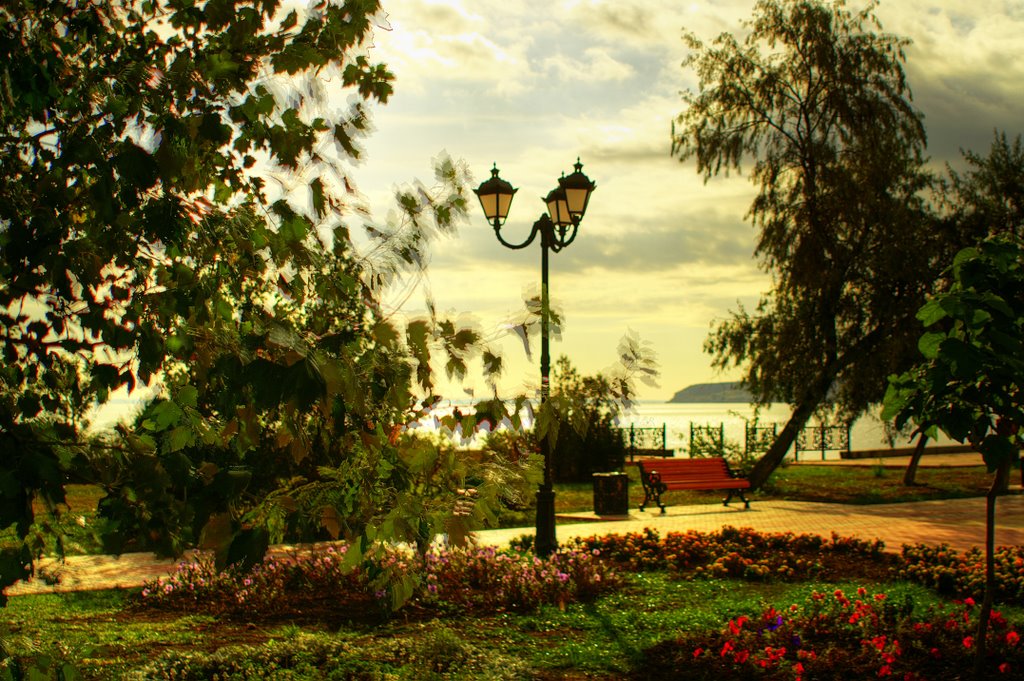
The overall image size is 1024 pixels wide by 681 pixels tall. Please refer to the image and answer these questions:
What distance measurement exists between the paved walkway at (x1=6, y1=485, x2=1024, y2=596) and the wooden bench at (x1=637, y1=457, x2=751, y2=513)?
1.25 feet

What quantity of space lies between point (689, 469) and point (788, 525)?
2683 mm

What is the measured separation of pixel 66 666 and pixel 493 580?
5.43 meters

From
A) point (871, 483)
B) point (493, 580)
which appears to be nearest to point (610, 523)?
point (493, 580)

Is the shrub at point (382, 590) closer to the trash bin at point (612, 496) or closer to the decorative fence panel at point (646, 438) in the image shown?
the trash bin at point (612, 496)

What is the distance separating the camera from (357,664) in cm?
559

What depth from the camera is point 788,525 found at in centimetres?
1323

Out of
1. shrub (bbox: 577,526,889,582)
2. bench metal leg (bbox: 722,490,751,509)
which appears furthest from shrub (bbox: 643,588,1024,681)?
bench metal leg (bbox: 722,490,751,509)

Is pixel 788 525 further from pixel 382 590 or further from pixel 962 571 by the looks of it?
pixel 382 590

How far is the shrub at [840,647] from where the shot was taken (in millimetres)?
5562

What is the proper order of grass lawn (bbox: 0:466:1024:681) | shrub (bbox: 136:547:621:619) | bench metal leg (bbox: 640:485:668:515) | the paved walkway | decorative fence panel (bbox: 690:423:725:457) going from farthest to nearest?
decorative fence panel (bbox: 690:423:725:457), bench metal leg (bbox: 640:485:668:515), the paved walkway, shrub (bbox: 136:547:621:619), grass lawn (bbox: 0:466:1024:681)

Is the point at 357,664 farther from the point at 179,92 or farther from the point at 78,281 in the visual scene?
the point at 179,92

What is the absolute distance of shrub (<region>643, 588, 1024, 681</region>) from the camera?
5562 millimetres

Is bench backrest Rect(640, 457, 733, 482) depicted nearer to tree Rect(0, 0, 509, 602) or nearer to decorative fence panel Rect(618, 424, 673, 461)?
decorative fence panel Rect(618, 424, 673, 461)

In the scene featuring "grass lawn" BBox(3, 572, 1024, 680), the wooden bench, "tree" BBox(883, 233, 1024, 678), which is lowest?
"grass lawn" BBox(3, 572, 1024, 680)
